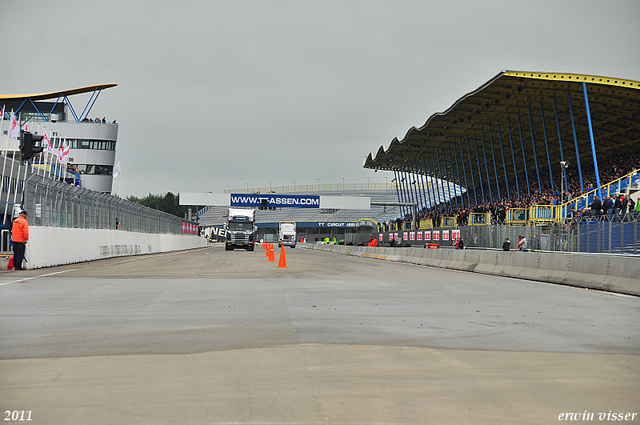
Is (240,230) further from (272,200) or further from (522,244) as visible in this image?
(272,200)

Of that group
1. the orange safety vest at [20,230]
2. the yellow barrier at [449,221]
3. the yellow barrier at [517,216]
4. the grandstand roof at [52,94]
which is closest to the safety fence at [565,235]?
the yellow barrier at [517,216]

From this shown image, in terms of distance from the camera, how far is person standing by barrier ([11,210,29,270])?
64.6 feet

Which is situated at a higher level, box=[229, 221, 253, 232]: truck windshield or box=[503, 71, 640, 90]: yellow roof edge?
box=[503, 71, 640, 90]: yellow roof edge

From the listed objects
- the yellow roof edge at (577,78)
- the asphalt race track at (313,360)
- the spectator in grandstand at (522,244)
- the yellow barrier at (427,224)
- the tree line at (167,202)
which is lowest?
the asphalt race track at (313,360)

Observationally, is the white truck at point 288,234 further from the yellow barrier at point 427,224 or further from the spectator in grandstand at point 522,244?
the spectator in grandstand at point 522,244

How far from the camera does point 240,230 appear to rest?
5638 cm

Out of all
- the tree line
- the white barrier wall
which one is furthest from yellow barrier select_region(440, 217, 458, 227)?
the tree line

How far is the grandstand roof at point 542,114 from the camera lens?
1604 inches

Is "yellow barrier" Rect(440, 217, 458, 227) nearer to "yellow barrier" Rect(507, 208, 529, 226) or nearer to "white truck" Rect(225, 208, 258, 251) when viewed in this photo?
"yellow barrier" Rect(507, 208, 529, 226)

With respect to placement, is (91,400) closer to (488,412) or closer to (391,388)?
(391,388)

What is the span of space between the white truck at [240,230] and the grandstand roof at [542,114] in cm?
1724

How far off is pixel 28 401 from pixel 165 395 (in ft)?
3.16

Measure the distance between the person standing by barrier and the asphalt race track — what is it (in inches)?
312

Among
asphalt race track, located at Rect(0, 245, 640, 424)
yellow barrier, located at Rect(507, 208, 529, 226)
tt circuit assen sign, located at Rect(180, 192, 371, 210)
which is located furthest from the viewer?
tt circuit assen sign, located at Rect(180, 192, 371, 210)
